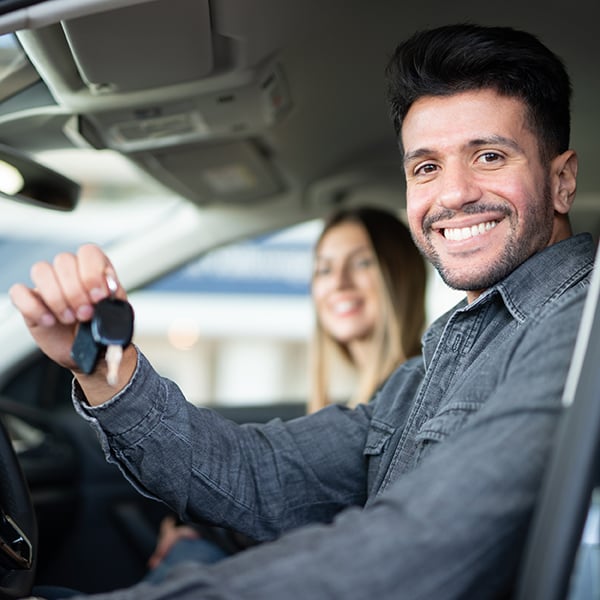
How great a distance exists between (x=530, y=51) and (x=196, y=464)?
97 centimetres

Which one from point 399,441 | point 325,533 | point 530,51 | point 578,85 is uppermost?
point 578,85

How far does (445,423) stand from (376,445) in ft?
1.38

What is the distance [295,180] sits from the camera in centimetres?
Answer: 279

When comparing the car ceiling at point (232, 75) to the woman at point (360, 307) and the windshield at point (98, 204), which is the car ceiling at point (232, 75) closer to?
the windshield at point (98, 204)

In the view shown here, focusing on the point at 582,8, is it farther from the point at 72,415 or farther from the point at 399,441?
the point at 72,415

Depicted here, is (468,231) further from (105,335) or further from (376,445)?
(105,335)

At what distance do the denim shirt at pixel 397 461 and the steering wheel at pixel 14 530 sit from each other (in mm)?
257

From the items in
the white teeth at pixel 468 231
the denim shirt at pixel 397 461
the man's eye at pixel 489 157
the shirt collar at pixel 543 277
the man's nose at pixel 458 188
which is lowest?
the denim shirt at pixel 397 461

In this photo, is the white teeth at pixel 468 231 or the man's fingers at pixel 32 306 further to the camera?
the white teeth at pixel 468 231

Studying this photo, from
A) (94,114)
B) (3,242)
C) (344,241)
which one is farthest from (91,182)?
(3,242)

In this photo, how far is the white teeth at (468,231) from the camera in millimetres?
1538

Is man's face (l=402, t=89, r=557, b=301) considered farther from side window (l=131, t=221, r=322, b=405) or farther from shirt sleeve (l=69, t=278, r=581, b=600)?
side window (l=131, t=221, r=322, b=405)

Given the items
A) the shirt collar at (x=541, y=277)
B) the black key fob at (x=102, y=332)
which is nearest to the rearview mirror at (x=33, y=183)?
the black key fob at (x=102, y=332)

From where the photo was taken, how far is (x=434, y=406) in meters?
1.45
